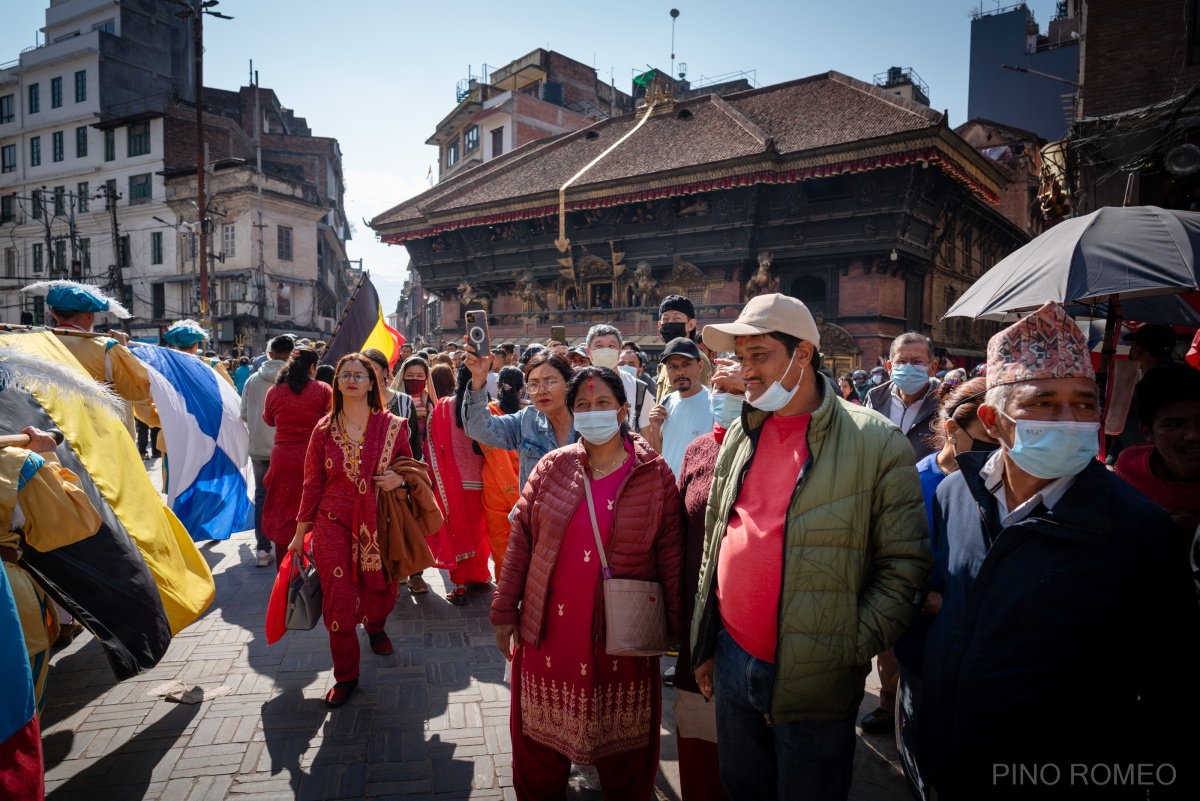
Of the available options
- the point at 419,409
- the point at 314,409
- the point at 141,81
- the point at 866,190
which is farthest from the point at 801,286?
the point at 141,81

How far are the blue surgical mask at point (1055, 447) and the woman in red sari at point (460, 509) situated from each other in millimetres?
4310

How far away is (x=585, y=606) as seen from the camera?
261 centimetres

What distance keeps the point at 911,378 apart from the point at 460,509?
371 centimetres

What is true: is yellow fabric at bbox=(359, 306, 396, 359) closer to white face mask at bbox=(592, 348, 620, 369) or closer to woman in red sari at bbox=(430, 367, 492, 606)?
woman in red sari at bbox=(430, 367, 492, 606)

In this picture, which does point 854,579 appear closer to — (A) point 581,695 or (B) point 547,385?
(A) point 581,695

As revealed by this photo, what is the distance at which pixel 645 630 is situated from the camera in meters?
2.55

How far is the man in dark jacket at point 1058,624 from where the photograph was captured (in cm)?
159

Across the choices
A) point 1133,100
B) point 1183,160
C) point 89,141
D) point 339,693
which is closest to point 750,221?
point 1133,100

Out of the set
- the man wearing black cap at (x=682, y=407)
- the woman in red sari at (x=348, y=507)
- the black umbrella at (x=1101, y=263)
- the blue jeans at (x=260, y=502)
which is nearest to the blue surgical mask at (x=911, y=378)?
the black umbrella at (x=1101, y=263)

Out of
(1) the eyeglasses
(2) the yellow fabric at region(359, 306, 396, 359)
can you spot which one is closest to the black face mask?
(1) the eyeglasses

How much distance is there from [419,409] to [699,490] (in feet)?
17.1

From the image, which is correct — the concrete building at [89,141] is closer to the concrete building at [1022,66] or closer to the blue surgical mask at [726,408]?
the blue surgical mask at [726,408]

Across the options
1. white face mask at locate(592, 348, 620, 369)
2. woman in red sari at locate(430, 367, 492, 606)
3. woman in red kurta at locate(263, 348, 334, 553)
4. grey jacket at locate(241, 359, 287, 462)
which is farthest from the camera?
grey jacket at locate(241, 359, 287, 462)

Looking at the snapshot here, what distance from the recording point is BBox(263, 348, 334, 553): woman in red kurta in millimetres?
5070
